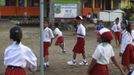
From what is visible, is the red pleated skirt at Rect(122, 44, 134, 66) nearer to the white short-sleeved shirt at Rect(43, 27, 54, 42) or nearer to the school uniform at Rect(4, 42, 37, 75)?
the white short-sleeved shirt at Rect(43, 27, 54, 42)

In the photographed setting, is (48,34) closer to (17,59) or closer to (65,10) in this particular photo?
(17,59)

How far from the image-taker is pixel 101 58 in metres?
9.38

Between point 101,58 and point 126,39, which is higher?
point 101,58

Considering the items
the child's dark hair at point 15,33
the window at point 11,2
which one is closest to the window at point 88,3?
the window at point 11,2

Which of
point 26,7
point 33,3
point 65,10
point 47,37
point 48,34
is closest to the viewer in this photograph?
point 47,37

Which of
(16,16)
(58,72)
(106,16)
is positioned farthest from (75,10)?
(58,72)

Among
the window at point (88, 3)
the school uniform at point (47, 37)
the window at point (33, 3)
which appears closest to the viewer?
the school uniform at point (47, 37)

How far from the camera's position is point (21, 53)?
8.57 m

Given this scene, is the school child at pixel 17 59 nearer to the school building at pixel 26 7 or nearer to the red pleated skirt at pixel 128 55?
the red pleated skirt at pixel 128 55

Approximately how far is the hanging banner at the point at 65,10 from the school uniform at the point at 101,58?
101ft

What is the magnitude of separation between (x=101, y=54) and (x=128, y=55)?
166 inches

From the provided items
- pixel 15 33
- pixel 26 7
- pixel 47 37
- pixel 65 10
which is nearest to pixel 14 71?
pixel 15 33

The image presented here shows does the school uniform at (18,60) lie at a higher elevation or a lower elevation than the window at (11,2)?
higher

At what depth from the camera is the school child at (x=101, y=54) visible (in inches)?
364
